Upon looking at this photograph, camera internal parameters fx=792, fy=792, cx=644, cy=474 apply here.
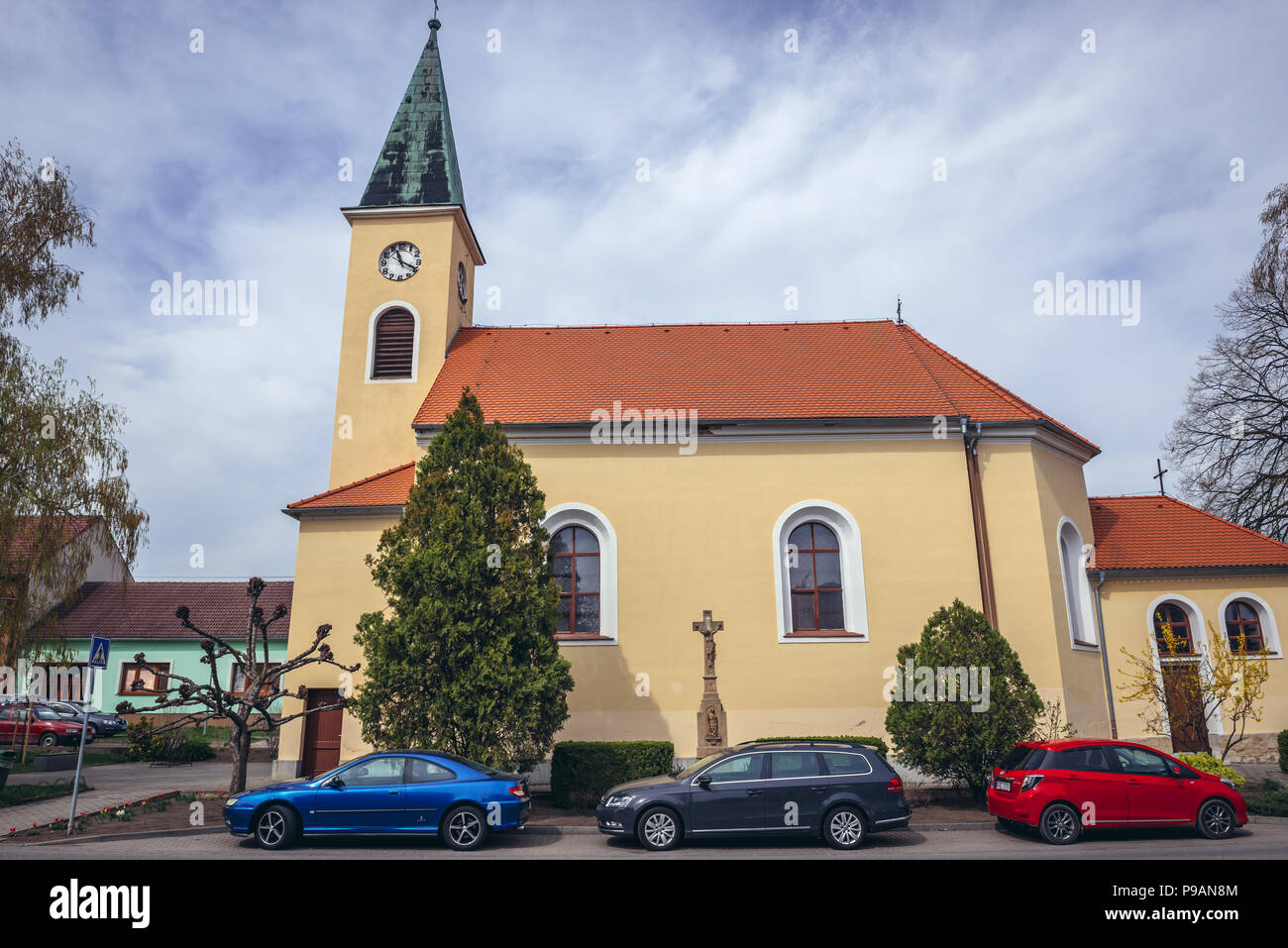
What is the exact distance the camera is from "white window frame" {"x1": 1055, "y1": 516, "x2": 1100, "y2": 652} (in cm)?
1772

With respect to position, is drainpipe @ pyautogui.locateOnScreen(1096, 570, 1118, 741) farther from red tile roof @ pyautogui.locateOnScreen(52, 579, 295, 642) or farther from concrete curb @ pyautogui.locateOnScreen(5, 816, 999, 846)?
red tile roof @ pyautogui.locateOnScreen(52, 579, 295, 642)

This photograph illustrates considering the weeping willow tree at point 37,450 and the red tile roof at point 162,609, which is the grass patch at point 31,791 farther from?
the red tile roof at point 162,609

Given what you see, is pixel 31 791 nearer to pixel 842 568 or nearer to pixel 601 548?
pixel 601 548

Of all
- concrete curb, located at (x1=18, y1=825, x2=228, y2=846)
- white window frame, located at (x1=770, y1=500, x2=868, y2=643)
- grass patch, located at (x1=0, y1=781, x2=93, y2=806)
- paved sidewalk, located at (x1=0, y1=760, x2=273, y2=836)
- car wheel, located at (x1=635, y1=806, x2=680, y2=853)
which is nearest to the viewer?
car wheel, located at (x1=635, y1=806, x2=680, y2=853)

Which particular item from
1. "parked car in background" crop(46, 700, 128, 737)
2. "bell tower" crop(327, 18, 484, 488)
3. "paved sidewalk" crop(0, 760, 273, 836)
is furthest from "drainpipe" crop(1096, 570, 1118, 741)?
"parked car in background" crop(46, 700, 128, 737)

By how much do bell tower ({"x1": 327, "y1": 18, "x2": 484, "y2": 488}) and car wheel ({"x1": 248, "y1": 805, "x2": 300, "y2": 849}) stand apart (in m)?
11.3

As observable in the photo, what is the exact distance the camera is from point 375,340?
70.8ft

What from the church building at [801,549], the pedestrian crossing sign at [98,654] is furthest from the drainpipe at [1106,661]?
the pedestrian crossing sign at [98,654]

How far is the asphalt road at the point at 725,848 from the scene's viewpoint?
32.4 feet

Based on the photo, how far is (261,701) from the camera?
44.7 feet

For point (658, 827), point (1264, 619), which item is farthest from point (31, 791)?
point (1264, 619)

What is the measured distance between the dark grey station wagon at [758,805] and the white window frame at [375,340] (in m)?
13.9

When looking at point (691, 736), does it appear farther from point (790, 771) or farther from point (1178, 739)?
point (1178, 739)

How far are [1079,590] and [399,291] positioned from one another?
19.0 meters
